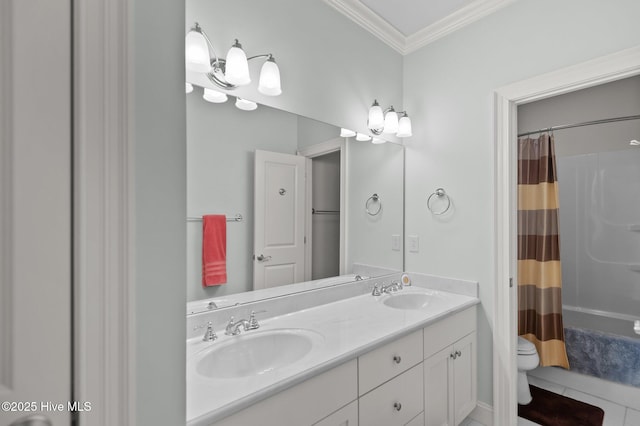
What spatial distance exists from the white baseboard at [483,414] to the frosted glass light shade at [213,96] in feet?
7.65

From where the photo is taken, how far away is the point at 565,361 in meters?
2.41

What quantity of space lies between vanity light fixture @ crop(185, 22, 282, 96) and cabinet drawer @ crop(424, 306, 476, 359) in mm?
1454

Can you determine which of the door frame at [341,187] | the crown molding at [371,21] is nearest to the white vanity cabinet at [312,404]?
the door frame at [341,187]

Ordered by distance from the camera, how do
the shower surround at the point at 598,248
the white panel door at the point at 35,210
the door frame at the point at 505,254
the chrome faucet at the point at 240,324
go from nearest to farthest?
the white panel door at the point at 35,210 → the chrome faucet at the point at 240,324 → the door frame at the point at 505,254 → the shower surround at the point at 598,248

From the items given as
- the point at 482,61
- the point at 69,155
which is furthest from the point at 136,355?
the point at 482,61

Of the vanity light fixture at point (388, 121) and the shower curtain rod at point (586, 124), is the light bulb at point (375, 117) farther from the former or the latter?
the shower curtain rod at point (586, 124)

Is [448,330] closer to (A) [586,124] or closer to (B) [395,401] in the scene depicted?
(B) [395,401]

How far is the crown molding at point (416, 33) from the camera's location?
1952 millimetres

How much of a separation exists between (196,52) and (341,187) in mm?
1080

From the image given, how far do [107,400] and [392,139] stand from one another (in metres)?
2.18

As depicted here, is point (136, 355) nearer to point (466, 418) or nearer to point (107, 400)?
point (107, 400)

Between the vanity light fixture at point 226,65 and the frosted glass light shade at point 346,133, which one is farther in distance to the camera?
the frosted glass light shade at point 346,133

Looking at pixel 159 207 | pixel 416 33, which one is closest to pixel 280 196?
pixel 159 207

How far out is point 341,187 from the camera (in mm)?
2000
